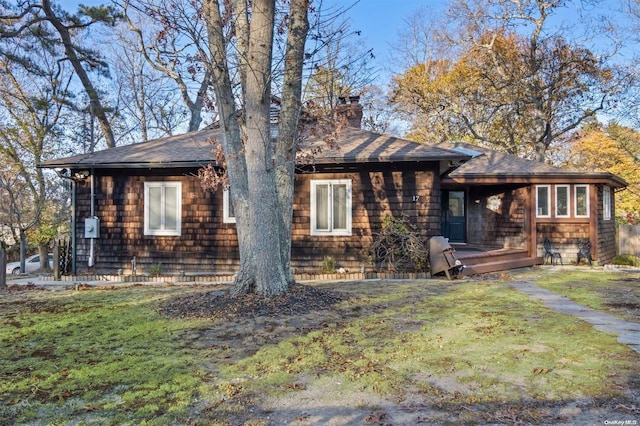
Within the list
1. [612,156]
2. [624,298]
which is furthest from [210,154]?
[612,156]

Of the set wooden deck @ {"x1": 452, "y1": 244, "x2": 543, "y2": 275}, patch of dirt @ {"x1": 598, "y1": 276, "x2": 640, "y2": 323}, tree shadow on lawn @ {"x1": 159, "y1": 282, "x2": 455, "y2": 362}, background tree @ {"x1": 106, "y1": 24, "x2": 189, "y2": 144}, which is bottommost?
patch of dirt @ {"x1": 598, "y1": 276, "x2": 640, "y2": 323}

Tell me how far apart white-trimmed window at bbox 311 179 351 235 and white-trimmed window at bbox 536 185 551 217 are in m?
6.41

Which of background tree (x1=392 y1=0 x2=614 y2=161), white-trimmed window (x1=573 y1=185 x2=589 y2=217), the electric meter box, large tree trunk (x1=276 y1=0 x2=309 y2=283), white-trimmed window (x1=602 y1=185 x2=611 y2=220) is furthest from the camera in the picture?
background tree (x1=392 y1=0 x2=614 y2=161)

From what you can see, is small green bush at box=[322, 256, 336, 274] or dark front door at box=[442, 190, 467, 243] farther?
dark front door at box=[442, 190, 467, 243]

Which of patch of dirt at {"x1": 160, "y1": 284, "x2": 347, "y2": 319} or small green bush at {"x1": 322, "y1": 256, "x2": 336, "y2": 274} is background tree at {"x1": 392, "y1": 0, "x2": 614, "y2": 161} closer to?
small green bush at {"x1": 322, "y1": 256, "x2": 336, "y2": 274}

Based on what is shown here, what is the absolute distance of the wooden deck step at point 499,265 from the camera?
1019 centimetres

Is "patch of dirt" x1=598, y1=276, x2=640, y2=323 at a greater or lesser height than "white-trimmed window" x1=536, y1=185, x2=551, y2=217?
lesser

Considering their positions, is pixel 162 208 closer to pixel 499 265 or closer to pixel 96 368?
pixel 96 368

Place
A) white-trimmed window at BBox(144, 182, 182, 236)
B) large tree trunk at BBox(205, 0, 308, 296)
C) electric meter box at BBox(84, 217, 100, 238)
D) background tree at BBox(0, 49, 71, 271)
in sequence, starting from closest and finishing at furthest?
1. large tree trunk at BBox(205, 0, 308, 296)
2. electric meter box at BBox(84, 217, 100, 238)
3. white-trimmed window at BBox(144, 182, 182, 236)
4. background tree at BBox(0, 49, 71, 271)

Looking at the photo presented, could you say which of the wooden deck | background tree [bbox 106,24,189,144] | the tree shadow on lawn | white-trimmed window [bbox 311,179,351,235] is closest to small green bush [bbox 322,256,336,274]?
white-trimmed window [bbox 311,179,351,235]

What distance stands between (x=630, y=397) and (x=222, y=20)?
22.1 feet

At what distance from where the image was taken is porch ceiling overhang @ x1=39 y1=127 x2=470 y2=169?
966cm

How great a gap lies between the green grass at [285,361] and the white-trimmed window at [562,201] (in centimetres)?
772

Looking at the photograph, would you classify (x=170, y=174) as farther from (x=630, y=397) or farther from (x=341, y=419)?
(x=630, y=397)
